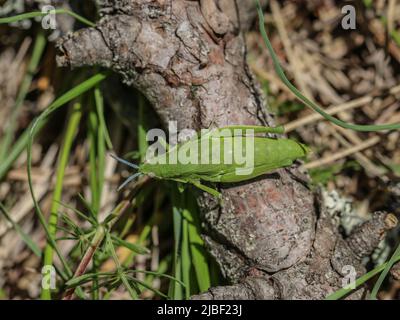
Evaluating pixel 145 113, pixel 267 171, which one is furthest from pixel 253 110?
pixel 145 113

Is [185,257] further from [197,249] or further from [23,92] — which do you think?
[23,92]

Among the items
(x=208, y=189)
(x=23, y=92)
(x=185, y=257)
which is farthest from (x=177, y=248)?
(x=23, y=92)

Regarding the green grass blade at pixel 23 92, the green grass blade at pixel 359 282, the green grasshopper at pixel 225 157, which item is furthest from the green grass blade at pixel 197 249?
the green grass blade at pixel 23 92

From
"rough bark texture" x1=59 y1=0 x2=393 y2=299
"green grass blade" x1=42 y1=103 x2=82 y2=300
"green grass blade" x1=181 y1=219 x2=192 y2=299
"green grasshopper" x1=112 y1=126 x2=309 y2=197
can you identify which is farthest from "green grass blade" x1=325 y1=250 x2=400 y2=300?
"green grass blade" x1=42 y1=103 x2=82 y2=300

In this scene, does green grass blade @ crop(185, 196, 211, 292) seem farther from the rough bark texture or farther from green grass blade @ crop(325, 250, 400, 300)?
green grass blade @ crop(325, 250, 400, 300)

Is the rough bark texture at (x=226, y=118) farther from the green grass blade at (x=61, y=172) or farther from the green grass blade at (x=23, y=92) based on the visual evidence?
the green grass blade at (x=23, y=92)
